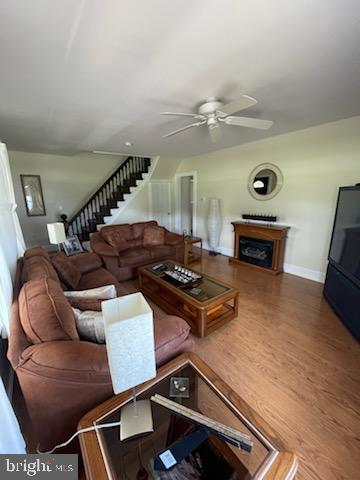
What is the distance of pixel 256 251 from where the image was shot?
13.8 ft

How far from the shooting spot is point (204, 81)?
6.07 ft

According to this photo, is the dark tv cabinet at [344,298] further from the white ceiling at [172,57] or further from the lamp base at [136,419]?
the lamp base at [136,419]

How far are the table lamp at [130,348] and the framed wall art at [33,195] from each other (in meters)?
6.00

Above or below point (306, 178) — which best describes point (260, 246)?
below

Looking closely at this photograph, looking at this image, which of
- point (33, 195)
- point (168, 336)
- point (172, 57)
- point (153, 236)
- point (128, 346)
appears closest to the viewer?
point (128, 346)

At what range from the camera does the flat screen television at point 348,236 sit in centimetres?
228

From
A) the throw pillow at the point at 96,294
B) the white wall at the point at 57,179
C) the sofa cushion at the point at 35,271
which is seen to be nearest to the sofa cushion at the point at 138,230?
the sofa cushion at the point at 35,271

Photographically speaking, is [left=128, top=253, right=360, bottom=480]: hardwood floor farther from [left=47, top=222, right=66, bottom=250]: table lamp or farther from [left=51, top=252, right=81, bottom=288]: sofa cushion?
[left=47, top=222, right=66, bottom=250]: table lamp

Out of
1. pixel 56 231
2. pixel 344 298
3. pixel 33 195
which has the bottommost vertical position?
pixel 344 298

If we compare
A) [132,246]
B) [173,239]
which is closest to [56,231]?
[132,246]

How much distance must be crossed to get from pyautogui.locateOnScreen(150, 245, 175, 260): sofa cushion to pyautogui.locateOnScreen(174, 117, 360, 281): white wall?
75.2 inches

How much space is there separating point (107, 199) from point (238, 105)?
5.17 metres

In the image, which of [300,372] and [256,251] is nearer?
[300,372]

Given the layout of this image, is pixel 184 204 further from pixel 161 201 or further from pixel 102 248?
pixel 102 248
